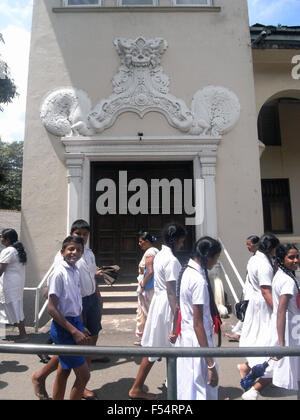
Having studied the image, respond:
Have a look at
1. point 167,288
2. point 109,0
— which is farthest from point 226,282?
point 109,0

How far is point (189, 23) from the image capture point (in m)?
6.93

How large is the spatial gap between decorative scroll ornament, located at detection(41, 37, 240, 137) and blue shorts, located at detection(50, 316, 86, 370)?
15.5ft

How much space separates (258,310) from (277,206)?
6.86 metres

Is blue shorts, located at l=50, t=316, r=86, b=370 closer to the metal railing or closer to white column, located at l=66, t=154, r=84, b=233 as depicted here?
the metal railing

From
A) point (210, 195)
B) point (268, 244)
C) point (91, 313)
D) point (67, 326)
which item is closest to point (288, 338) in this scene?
point (268, 244)

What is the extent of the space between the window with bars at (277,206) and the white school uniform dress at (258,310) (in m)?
6.36

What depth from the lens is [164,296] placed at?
311 cm

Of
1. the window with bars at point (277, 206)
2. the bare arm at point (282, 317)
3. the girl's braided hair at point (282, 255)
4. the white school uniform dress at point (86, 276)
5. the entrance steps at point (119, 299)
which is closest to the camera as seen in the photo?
the bare arm at point (282, 317)

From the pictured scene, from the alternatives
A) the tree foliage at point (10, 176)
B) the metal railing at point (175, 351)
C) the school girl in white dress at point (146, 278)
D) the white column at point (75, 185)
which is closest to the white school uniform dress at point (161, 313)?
the school girl in white dress at point (146, 278)

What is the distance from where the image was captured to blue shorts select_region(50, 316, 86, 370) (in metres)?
2.44

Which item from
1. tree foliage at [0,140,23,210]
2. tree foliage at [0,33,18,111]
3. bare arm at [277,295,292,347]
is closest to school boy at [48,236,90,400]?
bare arm at [277,295,292,347]

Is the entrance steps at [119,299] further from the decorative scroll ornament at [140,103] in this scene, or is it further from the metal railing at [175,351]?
the metal railing at [175,351]

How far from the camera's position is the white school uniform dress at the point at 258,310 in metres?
3.18
